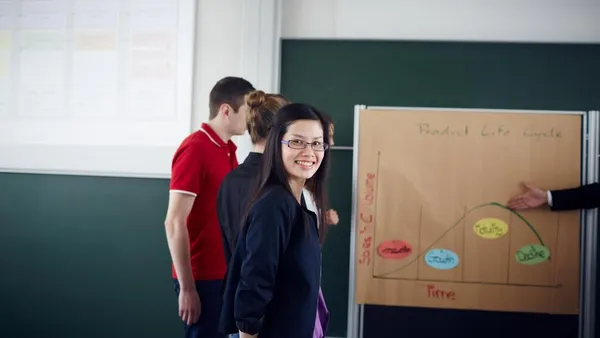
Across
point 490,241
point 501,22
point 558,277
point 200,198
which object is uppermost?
point 501,22

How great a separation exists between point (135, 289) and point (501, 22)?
2508mm

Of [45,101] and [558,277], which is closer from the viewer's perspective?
[558,277]

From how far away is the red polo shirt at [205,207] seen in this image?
1.83 m

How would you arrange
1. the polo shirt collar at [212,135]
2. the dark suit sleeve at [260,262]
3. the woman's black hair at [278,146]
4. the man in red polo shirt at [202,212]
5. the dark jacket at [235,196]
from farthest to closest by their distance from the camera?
the polo shirt collar at [212,135]
the man in red polo shirt at [202,212]
the dark jacket at [235,196]
the woman's black hair at [278,146]
the dark suit sleeve at [260,262]

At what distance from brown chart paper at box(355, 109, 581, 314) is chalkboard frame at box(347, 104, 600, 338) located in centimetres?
3

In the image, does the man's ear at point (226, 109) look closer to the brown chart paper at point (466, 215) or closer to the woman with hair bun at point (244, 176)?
the woman with hair bun at point (244, 176)

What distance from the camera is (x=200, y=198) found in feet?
6.07

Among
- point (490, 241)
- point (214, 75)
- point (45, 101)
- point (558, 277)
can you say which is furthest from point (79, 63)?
point (558, 277)

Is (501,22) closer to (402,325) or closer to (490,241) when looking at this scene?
(490,241)

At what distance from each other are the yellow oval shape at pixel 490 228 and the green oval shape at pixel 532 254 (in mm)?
126

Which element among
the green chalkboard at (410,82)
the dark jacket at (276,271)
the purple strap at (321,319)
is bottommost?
the purple strap at (321,319)

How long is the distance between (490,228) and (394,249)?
488 mm

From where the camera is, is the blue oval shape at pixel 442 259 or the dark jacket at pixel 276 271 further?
the blue oval shape at pixel 442 259

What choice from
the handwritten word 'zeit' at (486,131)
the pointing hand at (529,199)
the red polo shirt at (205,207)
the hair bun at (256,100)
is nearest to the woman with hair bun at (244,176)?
the hair bun at (256,100)
